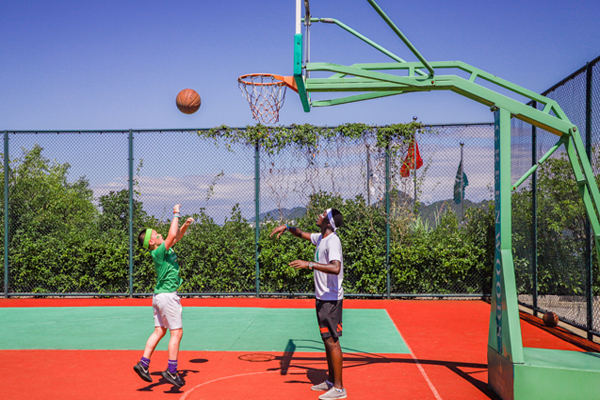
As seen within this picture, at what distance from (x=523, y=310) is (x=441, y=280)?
1.83 m

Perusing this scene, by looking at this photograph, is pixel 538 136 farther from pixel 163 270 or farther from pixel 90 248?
pixel 90 248

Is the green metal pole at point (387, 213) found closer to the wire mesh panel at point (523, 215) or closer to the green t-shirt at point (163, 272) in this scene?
the wire mesh panel at point (523, 215)

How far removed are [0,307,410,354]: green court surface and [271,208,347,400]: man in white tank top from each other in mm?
2009

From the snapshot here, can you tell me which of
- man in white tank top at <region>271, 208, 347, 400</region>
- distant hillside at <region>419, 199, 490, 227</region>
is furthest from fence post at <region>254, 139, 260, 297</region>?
man in white tank top at <region>271, 208, 347, 400</region>

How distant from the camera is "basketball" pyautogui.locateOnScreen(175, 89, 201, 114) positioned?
10258mm

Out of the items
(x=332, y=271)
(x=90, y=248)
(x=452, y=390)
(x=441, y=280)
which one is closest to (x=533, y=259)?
(x=441, y=280)

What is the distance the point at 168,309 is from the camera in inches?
225

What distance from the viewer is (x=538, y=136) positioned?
998 cm

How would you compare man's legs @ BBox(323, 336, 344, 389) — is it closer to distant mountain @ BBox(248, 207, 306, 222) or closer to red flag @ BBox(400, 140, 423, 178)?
distant mountain @ BBox(248, 207, 306, 222)

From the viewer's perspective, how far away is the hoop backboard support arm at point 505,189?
4.80 metres

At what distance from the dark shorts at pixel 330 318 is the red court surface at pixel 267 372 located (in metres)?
0.68

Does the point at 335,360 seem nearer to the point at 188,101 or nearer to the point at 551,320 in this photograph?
the point at 551,320

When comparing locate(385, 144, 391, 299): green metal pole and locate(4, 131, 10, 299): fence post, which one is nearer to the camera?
locate(385, 144, 391, 299): green metal pole

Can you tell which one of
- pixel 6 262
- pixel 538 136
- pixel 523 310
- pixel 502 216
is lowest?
pixel 523 310
